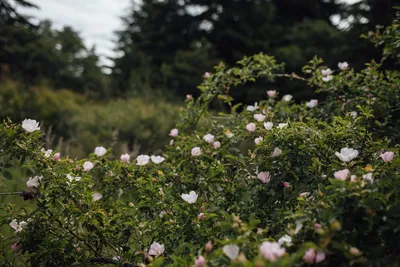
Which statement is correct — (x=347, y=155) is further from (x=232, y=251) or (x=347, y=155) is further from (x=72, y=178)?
(x=72, y=178)

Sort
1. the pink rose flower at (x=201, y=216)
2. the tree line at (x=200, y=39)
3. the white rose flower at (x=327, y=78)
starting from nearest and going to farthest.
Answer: the pink rose flower at (x=201, y=216)
the white rose flower at (x=327, y=78)
the tree line at (x=200, y=39)

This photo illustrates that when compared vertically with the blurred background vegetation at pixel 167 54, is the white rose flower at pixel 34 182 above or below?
above

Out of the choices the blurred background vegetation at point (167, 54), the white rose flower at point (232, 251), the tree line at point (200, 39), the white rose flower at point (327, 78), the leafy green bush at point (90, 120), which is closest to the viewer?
the white rose flower at point (232, 251)

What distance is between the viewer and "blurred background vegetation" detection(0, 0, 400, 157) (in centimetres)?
626

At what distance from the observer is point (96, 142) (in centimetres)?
544

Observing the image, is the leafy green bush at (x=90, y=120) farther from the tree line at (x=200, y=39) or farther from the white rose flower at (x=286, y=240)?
the white rose flower at (x=286, y=240)

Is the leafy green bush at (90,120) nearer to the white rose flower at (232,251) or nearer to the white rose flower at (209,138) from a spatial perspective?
the white rose flower at (209,138)

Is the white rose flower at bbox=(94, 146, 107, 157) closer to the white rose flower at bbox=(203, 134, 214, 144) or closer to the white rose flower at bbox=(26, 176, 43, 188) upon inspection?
the white rose flower at bbox=(26, 176, 43, 188)

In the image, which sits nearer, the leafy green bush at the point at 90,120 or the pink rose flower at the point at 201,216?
the pink rose flower at the point at 201,216

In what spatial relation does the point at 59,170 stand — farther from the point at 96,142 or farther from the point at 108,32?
the point at 108,32

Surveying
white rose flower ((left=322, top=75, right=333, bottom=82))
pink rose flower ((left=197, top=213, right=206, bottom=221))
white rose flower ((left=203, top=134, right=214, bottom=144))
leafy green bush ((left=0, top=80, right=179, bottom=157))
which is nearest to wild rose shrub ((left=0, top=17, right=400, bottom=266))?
pink rose flower ((left=197, top=213, right=206, bottom=221))

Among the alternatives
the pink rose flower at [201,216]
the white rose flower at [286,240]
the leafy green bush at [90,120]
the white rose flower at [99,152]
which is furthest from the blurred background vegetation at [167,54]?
the white rose flower at [286,240]

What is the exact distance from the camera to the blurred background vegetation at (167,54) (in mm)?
6258

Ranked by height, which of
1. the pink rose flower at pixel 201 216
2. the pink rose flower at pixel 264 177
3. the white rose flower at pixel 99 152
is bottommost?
the pink rose flower at pixel 201 216
